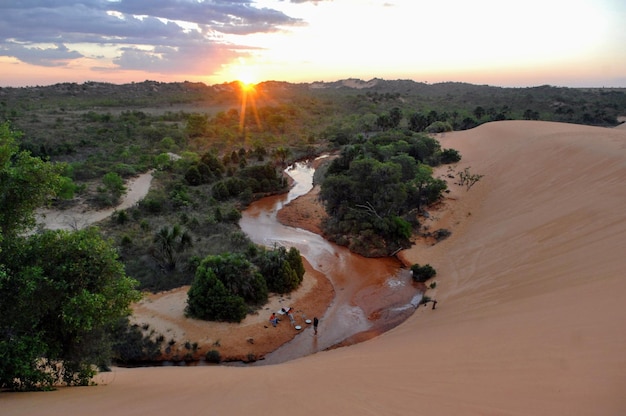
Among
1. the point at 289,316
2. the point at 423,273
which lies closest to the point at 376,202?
the point at 423,273

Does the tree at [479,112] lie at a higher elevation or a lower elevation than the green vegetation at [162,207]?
higher

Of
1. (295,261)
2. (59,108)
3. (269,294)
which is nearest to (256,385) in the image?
(269,294)

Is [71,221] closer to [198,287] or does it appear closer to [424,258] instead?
[198,287]

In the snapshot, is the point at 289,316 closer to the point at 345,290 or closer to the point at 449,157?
the point at 345,290

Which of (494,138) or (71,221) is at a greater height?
A: (494,138)

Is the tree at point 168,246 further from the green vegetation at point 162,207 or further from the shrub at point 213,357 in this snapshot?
the shrub at point 213,357

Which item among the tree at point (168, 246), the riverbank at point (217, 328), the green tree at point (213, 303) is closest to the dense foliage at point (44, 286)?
the riverbank at point (217, 328)
